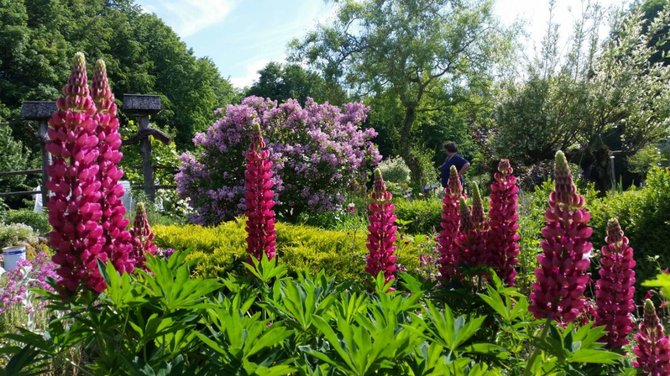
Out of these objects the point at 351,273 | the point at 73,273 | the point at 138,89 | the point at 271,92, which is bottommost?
the point at 351,273

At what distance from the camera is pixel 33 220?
10.5 metres

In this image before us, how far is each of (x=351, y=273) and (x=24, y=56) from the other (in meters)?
24.4

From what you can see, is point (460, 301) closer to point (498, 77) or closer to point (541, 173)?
point (541, 173)

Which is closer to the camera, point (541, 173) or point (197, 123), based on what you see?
point (541, 173)

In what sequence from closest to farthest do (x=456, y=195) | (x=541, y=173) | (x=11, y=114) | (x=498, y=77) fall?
(x=456, y=195) < (x=541, y=173) < (x=498, y=77) < (x=11, y=114)

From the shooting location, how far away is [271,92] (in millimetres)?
43219

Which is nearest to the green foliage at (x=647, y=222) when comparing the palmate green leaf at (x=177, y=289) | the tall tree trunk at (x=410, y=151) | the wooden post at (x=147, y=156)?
the palmate green leaf at (x=177, y=289)

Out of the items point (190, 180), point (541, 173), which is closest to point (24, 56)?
point (190, 180)

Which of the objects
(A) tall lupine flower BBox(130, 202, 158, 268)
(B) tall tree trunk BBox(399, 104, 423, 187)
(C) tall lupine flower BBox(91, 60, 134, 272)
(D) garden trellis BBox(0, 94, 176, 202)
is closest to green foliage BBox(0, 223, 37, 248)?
(D) garden trellis BBox(0, 94, 176, 202)

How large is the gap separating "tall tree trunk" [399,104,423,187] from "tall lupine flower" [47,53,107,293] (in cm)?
1827

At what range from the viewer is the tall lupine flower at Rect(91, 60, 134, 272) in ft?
6.06

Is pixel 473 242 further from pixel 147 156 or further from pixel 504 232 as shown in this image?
pixel 147 156

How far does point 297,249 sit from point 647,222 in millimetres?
4021

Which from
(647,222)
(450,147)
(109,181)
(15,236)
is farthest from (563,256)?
(15,236)
